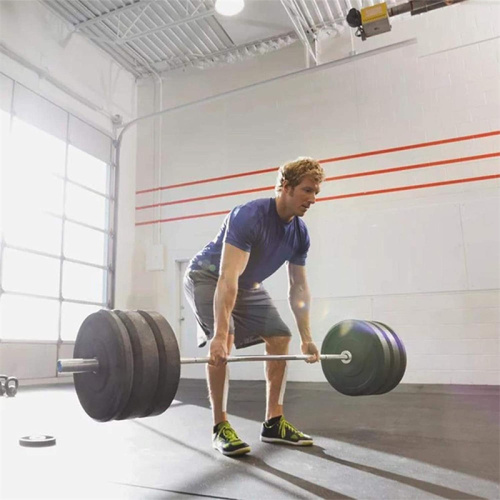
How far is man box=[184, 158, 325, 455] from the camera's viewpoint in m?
1.74

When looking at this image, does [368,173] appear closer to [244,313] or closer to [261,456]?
[244,313]

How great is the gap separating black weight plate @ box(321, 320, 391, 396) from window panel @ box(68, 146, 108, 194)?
Answer: 3.75m

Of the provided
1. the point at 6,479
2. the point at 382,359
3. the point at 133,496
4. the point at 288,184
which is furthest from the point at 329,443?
the point at 6,479

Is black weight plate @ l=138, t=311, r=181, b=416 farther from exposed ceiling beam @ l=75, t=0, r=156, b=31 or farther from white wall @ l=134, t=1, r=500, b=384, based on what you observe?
exposed ceiling beam @ l=75, t=0, r=156, b=31

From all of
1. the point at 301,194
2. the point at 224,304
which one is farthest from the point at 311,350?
the point at 301,194

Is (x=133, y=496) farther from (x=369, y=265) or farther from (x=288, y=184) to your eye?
(x=369, y=265)

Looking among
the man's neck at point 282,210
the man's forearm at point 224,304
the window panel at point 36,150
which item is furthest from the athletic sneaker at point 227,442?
the window panel at point 36,150

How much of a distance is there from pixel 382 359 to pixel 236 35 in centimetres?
428

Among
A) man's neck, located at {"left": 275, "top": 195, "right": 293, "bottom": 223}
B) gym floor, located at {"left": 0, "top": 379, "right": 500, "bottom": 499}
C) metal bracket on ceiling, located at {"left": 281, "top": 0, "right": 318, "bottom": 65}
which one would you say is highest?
metal bracket on ceiling, located at {"left": 281, "top": 0, "right": 318, "bottom": 65}

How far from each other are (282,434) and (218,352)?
0.60 meters

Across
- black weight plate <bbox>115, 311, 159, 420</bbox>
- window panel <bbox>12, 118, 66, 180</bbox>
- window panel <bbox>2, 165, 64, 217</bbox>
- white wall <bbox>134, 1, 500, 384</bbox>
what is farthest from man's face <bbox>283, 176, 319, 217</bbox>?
window panel <bbox>12, 118, 66, 180</bbox>

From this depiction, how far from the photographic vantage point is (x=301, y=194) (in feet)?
5.94

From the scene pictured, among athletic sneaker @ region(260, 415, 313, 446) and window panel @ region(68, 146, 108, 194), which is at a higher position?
window panel @ region(68, 146, 108, 194)

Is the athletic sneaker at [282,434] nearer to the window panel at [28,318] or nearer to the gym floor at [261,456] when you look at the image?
the gym floor at [261,456]
